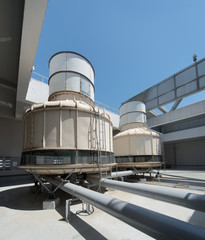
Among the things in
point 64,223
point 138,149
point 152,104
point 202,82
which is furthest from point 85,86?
point 152,104

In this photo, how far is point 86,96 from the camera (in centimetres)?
1116

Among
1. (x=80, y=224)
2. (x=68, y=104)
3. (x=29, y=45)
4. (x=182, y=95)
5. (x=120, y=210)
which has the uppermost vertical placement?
(x=182, y=95)

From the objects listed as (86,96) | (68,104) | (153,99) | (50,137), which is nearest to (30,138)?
(50,137)

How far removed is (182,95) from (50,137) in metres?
26.0

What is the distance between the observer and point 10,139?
21.0m

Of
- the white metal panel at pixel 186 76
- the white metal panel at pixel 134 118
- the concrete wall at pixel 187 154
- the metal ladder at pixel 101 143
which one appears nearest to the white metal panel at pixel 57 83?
the metal ladder at pixel 101 143

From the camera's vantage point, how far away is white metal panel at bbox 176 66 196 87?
25881 mm

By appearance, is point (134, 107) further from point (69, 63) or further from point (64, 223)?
point (64, 223)

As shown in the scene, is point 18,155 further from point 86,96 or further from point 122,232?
point 122,232

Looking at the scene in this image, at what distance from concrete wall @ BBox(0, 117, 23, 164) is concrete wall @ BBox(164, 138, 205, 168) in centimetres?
3398

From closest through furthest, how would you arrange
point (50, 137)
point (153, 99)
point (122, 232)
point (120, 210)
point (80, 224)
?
point (120, 210), point (122, 232), point (80, 224), point (50, 137), point (153, 99)

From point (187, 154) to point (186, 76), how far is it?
1976 centimetres

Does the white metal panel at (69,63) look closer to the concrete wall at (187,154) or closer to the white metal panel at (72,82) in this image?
the white metal panel at (72,82)

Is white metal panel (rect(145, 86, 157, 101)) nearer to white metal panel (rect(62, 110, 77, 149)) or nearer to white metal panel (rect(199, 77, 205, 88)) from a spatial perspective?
white metal panel (rect(199, 77, 205, 88))
